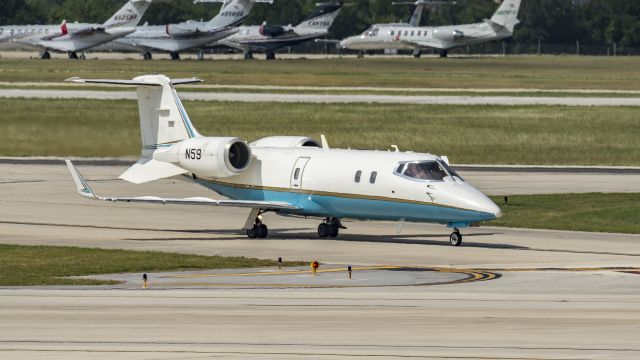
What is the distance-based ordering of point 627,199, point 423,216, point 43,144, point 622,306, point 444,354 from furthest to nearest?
point 43,144 < point 627,199 < point 423,216 < point 622,306 < point 444,354

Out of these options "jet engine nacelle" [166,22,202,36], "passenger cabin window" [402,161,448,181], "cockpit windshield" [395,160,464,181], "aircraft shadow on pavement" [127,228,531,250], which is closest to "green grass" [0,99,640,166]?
"aircraft shadow on pavement" [127,228,531,250]

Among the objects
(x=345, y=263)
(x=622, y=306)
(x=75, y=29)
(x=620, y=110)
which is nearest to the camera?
(x=622, y=306)

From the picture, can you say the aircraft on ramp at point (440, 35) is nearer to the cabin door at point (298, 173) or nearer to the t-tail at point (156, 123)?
the t-tail at point (156, 123)

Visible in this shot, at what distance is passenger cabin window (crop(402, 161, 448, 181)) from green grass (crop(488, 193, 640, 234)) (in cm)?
629

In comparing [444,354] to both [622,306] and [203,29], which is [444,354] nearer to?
[622,306]

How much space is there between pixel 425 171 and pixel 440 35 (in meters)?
149

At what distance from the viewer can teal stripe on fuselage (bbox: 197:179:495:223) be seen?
39.7 meters

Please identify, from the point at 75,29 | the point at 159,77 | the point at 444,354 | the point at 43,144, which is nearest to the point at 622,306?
the point at 444,354

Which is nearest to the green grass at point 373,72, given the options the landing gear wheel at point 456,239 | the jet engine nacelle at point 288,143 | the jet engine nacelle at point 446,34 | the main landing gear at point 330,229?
the jet engine nacelle at point 446,34

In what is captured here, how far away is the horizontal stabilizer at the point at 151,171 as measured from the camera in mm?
44188

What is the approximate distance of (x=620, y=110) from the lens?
95250 mm

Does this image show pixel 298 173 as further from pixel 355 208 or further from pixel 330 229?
pixel 355 208

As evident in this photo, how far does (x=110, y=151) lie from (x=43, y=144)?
19.7 feet

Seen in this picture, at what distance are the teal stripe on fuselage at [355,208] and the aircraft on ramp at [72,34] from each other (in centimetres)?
12625
